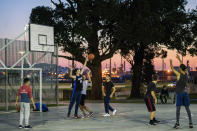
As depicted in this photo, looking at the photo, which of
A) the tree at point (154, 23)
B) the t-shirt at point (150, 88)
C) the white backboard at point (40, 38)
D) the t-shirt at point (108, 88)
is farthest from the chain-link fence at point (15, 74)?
the tree at point (154, 23)

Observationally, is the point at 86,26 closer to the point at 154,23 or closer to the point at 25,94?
the point at 154,23

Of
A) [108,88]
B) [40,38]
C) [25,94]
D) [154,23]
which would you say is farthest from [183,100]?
[154,23]

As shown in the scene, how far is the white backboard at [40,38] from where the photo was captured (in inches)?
795

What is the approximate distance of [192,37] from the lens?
39.9 m

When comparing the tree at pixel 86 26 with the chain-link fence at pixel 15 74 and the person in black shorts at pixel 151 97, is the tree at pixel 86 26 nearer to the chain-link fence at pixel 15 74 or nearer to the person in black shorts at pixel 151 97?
the chain-link fence at pixel 15 74

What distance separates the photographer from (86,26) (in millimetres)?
33906

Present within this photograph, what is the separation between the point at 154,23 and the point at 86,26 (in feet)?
19.7

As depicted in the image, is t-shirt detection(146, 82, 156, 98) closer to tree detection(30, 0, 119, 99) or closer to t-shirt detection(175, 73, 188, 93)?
t-shirt detection(175, 73, 188, 93)

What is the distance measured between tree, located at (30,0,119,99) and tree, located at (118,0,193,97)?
1.73 m

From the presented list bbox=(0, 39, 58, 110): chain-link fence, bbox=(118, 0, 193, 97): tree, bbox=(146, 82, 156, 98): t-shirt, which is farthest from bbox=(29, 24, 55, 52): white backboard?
bbox=(118, 0, 193, 97): tree

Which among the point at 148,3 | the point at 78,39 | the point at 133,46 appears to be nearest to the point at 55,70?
the point at 78,39

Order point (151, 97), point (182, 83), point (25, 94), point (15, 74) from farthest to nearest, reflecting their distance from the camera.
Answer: point (15, 74)
point (151, 97)
point (25, 94)
point (182, 83)

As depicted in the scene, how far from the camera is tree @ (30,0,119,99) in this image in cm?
3344

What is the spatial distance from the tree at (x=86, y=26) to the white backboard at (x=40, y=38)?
470 inches
